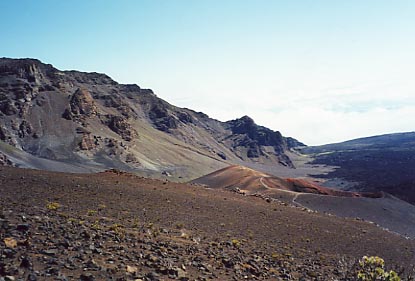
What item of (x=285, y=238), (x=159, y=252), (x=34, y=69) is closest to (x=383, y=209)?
(x=285, y=238)

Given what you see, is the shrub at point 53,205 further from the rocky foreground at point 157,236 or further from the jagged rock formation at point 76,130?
the jagged rock formation at point 76,130

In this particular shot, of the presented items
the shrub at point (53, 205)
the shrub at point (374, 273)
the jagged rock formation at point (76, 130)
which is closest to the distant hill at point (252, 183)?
the shrub at point (53, 205)

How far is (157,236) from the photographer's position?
35.7ft

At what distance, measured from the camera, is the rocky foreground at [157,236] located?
23.4 ft

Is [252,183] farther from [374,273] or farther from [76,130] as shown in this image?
[76,130]

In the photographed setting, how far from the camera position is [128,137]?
91500mm

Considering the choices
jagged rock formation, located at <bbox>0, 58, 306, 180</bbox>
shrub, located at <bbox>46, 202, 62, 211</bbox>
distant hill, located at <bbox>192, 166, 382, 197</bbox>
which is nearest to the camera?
shrub, located at <bbox>46, 202, 62, 211</bbox>

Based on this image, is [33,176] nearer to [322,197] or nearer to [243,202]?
[243,202]

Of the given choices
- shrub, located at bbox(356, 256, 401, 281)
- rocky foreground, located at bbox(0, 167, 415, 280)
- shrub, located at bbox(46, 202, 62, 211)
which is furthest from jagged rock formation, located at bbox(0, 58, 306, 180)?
shrub, located at bbox(356, 256, 401, 281)

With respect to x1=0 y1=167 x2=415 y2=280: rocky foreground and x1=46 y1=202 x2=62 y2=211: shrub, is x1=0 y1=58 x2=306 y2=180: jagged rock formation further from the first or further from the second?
x1=46 y1=202 x2=62 y2=211: shrub

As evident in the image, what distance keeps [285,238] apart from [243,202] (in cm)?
666

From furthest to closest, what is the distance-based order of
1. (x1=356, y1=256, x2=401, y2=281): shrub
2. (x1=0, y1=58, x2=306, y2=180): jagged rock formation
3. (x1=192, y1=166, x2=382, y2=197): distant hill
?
(x1=0, y1=58, x2=306, y2=180): jagged rock formation → (x1=192, y1=166, x2=382, y2=197): distant hill → (x1=356, y1=256, x2=401, y2=281): shrub

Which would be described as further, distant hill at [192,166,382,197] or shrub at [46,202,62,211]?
distant hill at [192,166,382,197]

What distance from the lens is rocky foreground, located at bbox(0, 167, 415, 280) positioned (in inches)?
281
